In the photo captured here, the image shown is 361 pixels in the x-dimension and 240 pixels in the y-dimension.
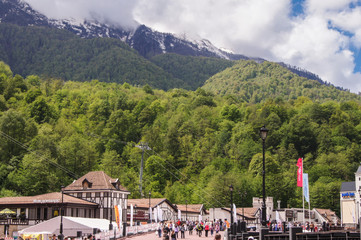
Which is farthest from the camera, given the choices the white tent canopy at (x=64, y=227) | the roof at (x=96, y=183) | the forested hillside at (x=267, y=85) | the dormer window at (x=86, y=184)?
the forested hillside at (x=267, y=85)

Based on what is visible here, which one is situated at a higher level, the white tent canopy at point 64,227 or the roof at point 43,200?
the roof at point 43,200

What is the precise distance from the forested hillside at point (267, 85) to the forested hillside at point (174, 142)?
23074mm

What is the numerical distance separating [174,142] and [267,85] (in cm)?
6730

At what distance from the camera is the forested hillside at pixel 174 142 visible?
281 feet

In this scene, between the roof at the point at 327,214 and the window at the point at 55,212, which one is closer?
the window at the point at 55,212

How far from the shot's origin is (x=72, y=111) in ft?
430

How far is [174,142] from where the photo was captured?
120812mm

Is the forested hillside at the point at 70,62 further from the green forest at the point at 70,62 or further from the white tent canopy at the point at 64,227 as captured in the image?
the white tent canopy at the point at 64,227

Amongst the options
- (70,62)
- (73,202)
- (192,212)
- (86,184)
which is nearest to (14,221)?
(73,202)

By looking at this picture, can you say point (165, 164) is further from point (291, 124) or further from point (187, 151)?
point (291, 124)

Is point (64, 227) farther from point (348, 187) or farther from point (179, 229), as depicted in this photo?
point (348, 187)

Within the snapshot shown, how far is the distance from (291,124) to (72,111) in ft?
194

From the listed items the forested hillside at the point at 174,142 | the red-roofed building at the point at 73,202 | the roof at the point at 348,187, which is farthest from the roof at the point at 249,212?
the red-roofed building at the point at 73,202

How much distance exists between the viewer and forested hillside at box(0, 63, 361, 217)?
85.8m
